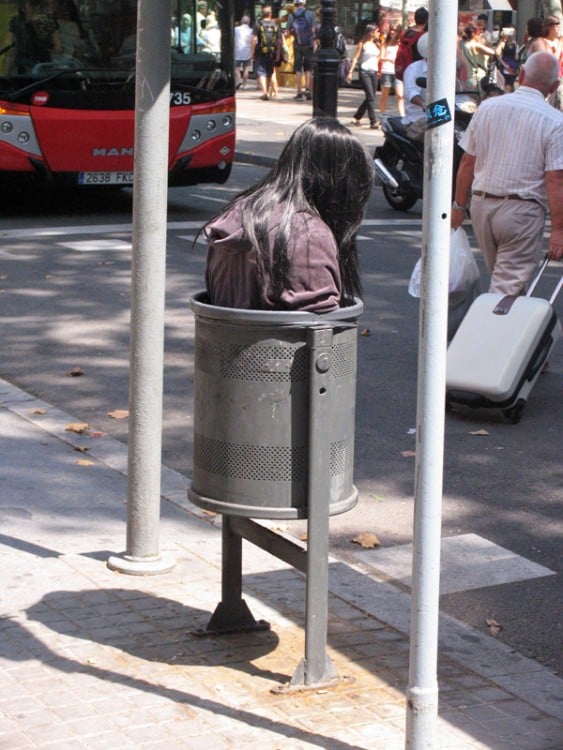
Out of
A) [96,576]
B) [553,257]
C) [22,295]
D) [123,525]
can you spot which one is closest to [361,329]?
[553,257]

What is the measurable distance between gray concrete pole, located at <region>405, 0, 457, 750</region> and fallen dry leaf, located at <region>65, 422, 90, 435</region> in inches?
150

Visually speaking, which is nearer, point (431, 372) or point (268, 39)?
point (431, 372)

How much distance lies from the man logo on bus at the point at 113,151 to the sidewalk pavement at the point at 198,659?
31.3 ft

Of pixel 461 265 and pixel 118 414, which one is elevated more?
pixel 461 265

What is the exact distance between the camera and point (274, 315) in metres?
3.98

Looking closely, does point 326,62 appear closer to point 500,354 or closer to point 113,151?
point 113,151

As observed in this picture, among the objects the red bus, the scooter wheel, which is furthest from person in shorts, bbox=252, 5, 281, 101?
the scooter wheel

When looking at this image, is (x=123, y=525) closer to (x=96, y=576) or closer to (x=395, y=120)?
(x=96, y=576)

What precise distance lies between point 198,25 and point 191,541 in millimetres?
10989

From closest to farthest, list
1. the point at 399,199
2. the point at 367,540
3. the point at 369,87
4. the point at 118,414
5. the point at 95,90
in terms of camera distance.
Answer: the point at 367,540 < the point at 118,414 < the point at 95,90 < the point at 399,199 < the point at 369,87

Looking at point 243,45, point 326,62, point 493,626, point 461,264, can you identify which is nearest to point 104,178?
point 326,62

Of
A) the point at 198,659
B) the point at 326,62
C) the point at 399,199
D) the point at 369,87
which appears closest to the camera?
the point at 198,659

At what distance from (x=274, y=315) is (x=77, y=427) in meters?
3.40

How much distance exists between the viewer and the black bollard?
16203 millimetres
